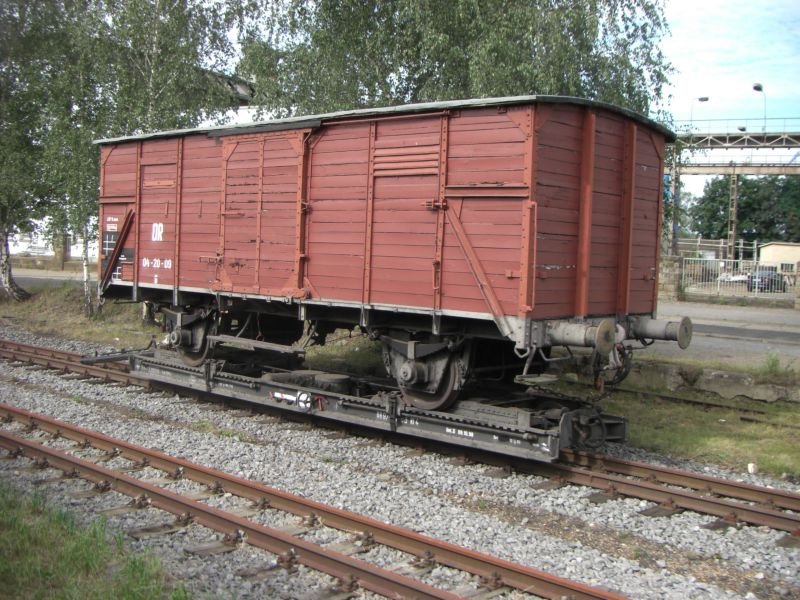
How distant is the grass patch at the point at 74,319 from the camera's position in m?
17.3

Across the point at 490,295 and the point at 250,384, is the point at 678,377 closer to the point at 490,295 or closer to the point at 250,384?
the point at 490,295

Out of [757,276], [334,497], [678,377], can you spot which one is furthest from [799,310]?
[334,497]

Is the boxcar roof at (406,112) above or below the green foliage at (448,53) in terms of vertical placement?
below

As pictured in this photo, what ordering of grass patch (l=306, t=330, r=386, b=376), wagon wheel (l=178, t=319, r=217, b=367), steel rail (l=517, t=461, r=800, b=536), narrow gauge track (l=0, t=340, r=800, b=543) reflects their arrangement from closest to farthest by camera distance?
steel rail (l=517, t=461, r=800, b=536) < narrow gauge track (l=0, t=340, r=800, b=543) < wagon wheel (l=178, t=319, r=217, b=367) < grass patch (l=306, t=330, r=386, b=376)

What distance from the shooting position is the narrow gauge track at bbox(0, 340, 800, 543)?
6285 mm

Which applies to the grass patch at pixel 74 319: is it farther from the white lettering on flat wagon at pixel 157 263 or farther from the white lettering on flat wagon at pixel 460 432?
the white lettering on flat wagon at pixel 460 432

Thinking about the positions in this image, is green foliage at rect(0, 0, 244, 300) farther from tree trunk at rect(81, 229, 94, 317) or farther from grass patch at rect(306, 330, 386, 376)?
grass patch at rect(306, 330, 386, 376)

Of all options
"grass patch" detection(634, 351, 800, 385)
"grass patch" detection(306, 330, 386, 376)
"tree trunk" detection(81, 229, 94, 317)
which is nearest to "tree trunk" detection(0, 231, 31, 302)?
"tree trunk" detection(81, 229, 94, 317)

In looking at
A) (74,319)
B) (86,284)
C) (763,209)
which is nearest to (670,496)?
(86,284)

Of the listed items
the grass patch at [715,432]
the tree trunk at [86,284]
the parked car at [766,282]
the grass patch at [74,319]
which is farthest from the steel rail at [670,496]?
the parked car at [766,282]

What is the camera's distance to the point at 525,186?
7301mm

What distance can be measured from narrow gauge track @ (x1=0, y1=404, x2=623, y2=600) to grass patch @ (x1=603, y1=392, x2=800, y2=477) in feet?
14.5

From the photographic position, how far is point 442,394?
8453mm

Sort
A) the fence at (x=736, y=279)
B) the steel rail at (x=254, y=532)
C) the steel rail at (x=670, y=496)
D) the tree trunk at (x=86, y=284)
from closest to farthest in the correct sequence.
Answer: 1. the steel rail at (x=254, y=532)
2. the steel rail at (x=670, y=496)
3. the tree trunk at (x=86, y=284)
4. the fence at (x=736, y=279)
